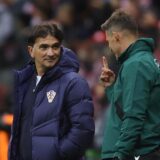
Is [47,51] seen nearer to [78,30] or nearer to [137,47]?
[137,47]

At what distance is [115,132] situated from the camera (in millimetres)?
6516

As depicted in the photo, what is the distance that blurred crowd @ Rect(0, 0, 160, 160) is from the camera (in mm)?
11883

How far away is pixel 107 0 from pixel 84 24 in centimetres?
75

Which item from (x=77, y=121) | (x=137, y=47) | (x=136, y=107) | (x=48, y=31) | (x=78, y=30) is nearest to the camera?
(x=136, y=107)

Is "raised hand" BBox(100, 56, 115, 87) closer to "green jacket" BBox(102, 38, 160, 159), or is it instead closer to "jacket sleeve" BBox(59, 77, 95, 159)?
"jacket sleeve" BBox(59, 77, 95, 159)

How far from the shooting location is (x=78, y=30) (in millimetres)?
14094

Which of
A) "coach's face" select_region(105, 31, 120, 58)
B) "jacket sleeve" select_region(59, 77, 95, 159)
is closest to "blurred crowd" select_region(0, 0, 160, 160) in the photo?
"jacket sleeve" select_region(59, 77, 95, 159)

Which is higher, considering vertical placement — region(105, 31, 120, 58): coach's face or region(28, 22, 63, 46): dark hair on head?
region(28, 22, 63, 46): dark hair on head

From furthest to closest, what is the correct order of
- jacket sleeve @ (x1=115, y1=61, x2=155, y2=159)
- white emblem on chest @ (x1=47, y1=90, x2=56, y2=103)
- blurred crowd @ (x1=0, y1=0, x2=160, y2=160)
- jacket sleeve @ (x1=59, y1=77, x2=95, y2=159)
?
blurred crowd @ (x1=0, y1=0, x2=160, y2=160)
white emblem on chest @ (x1=47, y1=90, x2=56, y2=103)
jacket sleeve @ (x1=59, y1=77, x2=95, y2=159)
jacket sleeve @ (x1=115, y1=61, x2=155, y2=159)

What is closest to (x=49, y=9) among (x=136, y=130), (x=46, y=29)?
(x=46, y=29)

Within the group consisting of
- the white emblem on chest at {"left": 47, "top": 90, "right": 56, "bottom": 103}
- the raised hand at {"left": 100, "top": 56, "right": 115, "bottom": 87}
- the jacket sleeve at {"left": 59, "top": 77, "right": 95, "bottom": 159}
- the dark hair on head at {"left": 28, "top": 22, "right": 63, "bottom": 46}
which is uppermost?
the dark hair on head at {"left": 28, "top": 22, "right": 63, "bottom": 46}

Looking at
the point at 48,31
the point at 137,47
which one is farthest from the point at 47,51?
the point at 137,47

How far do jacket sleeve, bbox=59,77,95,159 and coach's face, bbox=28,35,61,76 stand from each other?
26cm

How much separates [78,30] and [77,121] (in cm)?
731
